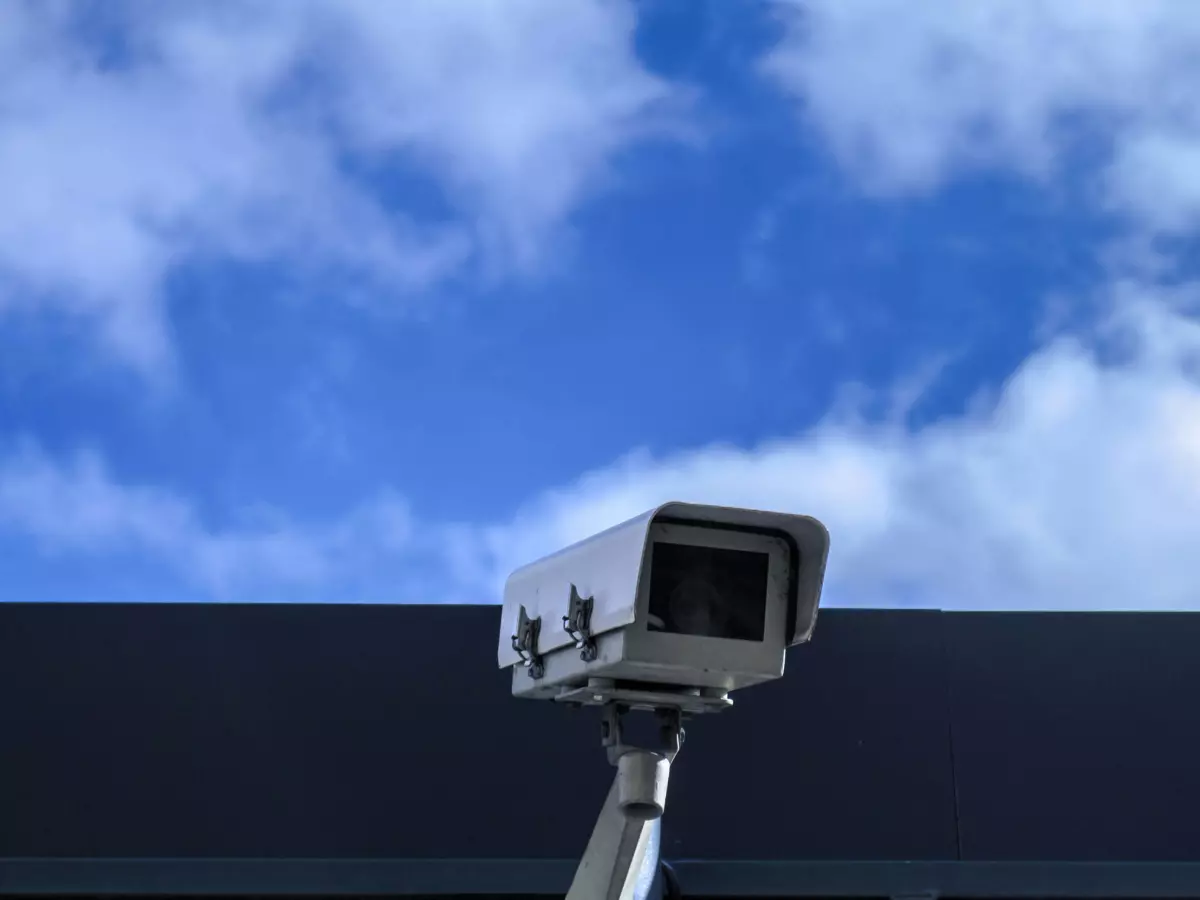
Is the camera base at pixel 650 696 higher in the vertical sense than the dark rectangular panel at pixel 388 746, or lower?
lower

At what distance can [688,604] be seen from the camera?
293 cm

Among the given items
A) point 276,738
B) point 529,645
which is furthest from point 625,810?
point 276,738

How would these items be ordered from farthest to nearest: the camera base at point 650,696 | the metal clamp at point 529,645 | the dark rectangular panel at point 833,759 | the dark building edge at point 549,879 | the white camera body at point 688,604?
the dark rectangular panel at point 833,759 < the dark building edge at point 549,879 < the metal clamp at point 529,645 < the camera base at point 650,696 < the white camera body at point 688,604

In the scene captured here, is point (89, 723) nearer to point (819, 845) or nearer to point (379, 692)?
point (379, 692)

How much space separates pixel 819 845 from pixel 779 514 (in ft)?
8.63

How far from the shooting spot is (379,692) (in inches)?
211

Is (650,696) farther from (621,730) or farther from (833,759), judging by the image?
(833,759)

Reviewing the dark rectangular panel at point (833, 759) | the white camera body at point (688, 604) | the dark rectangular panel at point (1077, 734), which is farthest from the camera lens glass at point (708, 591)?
the dark rectangular panel at point (1077, 734)

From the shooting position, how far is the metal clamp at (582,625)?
2936mm

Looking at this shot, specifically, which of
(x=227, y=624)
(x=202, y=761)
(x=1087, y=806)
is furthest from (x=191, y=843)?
(x=1087, y=806)

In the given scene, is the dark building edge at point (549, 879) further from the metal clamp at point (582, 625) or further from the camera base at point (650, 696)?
the metal clamp at point (582, 625)

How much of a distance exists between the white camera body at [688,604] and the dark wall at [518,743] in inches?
90.9

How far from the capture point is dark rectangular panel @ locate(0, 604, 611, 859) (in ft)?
17.1

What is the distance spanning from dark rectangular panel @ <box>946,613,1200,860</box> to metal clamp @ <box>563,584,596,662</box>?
9.20 feet
